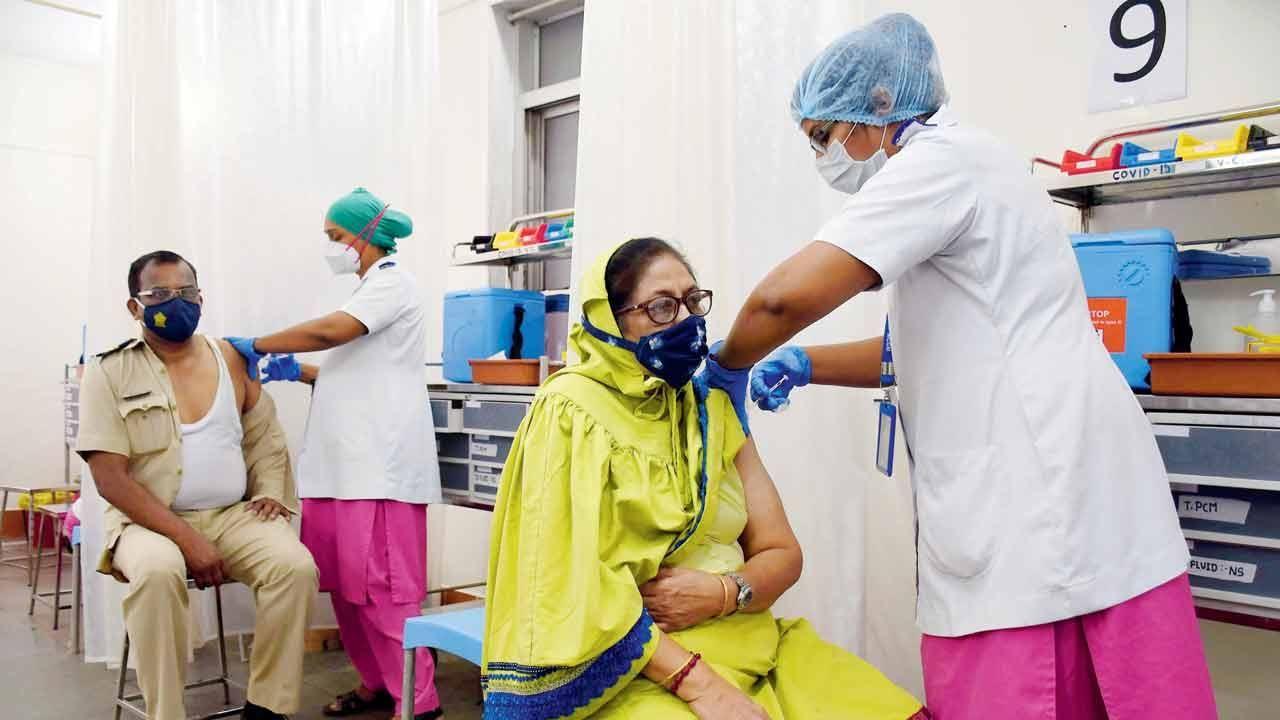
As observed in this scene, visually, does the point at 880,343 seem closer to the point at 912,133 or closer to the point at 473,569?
the point at 912,133

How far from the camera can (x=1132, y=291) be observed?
1.88m

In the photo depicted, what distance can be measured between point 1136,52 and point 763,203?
0.97 m

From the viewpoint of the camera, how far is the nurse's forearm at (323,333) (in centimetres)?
275

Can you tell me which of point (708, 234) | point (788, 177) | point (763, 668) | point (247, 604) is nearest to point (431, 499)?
point (247, 604)

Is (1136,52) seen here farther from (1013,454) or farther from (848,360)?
(1013,454)

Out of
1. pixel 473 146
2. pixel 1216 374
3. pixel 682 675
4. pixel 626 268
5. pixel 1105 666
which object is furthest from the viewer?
pixel 473 146

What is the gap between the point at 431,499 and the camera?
2885 millimetres

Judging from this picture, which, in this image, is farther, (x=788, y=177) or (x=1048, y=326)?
(x=788, y=177)

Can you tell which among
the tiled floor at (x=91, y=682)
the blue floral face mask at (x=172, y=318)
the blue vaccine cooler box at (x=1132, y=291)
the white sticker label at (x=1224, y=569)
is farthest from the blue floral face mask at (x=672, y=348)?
the tiled floor at (x=91, y=682)

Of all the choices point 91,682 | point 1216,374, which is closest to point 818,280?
point 1216,374

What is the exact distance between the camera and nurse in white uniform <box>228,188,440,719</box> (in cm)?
277

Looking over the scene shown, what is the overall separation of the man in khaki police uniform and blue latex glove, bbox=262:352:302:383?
8.6 inches

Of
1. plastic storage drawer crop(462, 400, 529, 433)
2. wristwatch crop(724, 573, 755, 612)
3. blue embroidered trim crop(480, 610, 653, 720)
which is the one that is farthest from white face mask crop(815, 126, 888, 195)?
plastic storage drawer crop(462, 400, 529, 433)

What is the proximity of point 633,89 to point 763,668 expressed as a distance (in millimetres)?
1547
